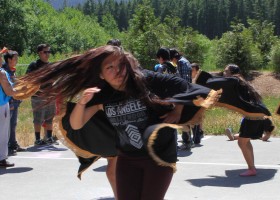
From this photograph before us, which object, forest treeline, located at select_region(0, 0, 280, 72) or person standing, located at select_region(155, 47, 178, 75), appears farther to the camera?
forest treeline, located at select_region(0, 0, 280, 72)

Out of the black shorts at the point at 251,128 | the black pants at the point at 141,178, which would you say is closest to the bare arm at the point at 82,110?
the black pants at the point at 141,178

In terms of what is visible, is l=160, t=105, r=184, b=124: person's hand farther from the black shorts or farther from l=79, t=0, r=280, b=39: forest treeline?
l=79, t=0, r=280, b=39: forest treeline

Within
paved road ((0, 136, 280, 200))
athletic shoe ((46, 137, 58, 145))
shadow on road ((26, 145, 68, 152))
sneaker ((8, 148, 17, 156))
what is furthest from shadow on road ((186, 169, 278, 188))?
athletic shoe ((46, 137, 58, 145))

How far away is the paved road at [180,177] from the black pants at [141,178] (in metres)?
2.64

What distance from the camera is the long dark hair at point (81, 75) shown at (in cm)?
409

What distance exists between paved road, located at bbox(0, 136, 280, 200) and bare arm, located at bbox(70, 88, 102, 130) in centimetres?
260

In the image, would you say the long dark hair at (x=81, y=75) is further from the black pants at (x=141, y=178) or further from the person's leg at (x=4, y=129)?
the person's leg at (x=4, y=129)

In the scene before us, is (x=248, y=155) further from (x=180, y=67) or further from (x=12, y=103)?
(x=12, y=103)

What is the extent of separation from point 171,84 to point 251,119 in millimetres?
3962

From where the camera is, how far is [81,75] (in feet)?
13.9

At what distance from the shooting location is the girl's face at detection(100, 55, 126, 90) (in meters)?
4.06

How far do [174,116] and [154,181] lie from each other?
50cm

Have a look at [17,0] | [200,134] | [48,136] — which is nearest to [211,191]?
[200,134]

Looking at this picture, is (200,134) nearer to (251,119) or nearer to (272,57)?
(251,119)
